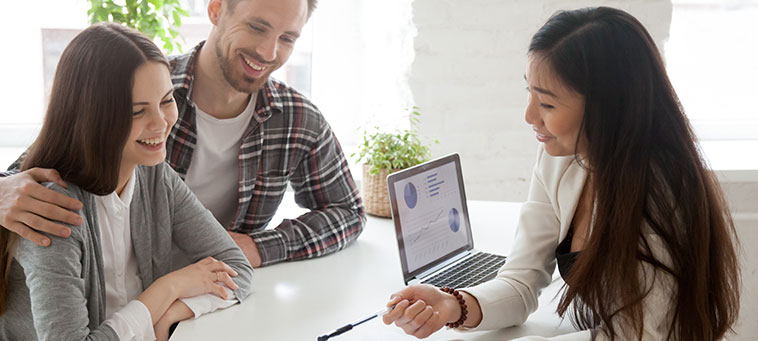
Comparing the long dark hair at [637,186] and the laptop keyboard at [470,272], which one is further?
the laptop keyboard at [470,272]

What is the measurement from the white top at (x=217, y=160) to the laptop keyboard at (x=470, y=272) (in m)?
0.52

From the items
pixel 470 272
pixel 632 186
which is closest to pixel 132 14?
pixel 470 272

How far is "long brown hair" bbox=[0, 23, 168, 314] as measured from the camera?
1.09 meters

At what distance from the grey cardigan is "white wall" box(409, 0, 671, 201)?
1.12 metres

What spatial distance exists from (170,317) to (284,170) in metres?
0.54

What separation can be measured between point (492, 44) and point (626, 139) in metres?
1.33

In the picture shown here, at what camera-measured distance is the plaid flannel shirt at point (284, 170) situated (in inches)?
61.2

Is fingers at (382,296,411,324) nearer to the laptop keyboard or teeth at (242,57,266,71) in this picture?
the laptop keyboard

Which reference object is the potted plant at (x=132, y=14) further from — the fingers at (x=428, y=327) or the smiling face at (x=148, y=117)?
the fingers at (x=428, y=327)

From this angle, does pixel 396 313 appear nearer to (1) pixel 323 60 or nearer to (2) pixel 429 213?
(2) pixel 429 213

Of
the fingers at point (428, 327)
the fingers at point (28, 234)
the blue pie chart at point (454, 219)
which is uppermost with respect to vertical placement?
the fingers at point (28, 234)

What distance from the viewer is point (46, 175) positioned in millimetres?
1102

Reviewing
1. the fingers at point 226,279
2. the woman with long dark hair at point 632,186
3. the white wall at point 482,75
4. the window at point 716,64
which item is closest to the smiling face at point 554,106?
the woman with long dark hair at point 632,186

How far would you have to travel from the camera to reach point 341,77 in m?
2.67
